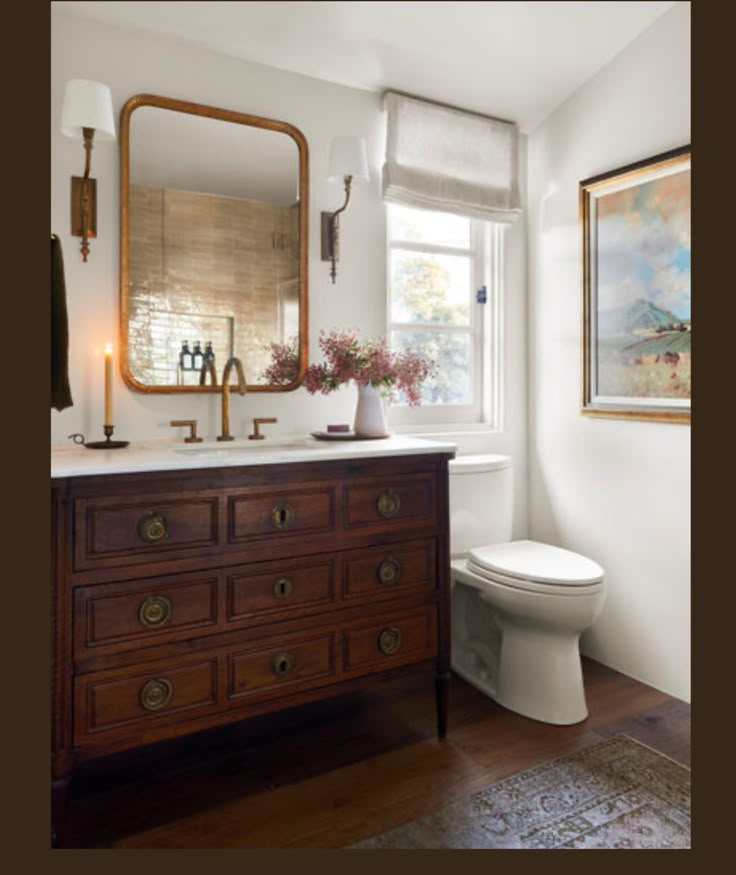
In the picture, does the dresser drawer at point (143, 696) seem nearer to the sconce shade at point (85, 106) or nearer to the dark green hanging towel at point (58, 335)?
the dark green hanging towel at point (58, 335)

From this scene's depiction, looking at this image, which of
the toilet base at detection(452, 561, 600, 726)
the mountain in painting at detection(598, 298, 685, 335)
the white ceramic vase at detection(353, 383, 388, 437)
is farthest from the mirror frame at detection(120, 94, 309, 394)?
the mountain in painting at detection(598, 298, 685, 335)

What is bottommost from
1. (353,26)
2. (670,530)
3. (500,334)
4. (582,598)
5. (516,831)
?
(516,831)

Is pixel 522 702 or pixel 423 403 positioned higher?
pixel 423 403

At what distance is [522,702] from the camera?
2.24 metres

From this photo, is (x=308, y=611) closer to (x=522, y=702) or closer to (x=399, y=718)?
(x=399, y=718)

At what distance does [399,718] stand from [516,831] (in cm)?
63

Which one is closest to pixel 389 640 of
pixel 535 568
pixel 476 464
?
pixel 535 568

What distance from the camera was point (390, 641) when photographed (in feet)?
6.53

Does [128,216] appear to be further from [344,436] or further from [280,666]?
[280,666]

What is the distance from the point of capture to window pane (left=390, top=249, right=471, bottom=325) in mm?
2670

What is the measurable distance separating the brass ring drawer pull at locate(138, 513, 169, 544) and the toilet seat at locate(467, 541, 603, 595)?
1.11m

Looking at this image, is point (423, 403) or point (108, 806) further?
point (423, 403)

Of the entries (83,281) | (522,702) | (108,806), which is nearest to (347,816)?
(108,806)

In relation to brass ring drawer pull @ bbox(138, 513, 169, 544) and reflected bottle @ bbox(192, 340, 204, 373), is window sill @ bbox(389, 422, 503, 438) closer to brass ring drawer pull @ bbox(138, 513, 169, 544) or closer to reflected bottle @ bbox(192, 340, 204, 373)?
reflected bottle @ bbox(192, 340, 204, 373)
